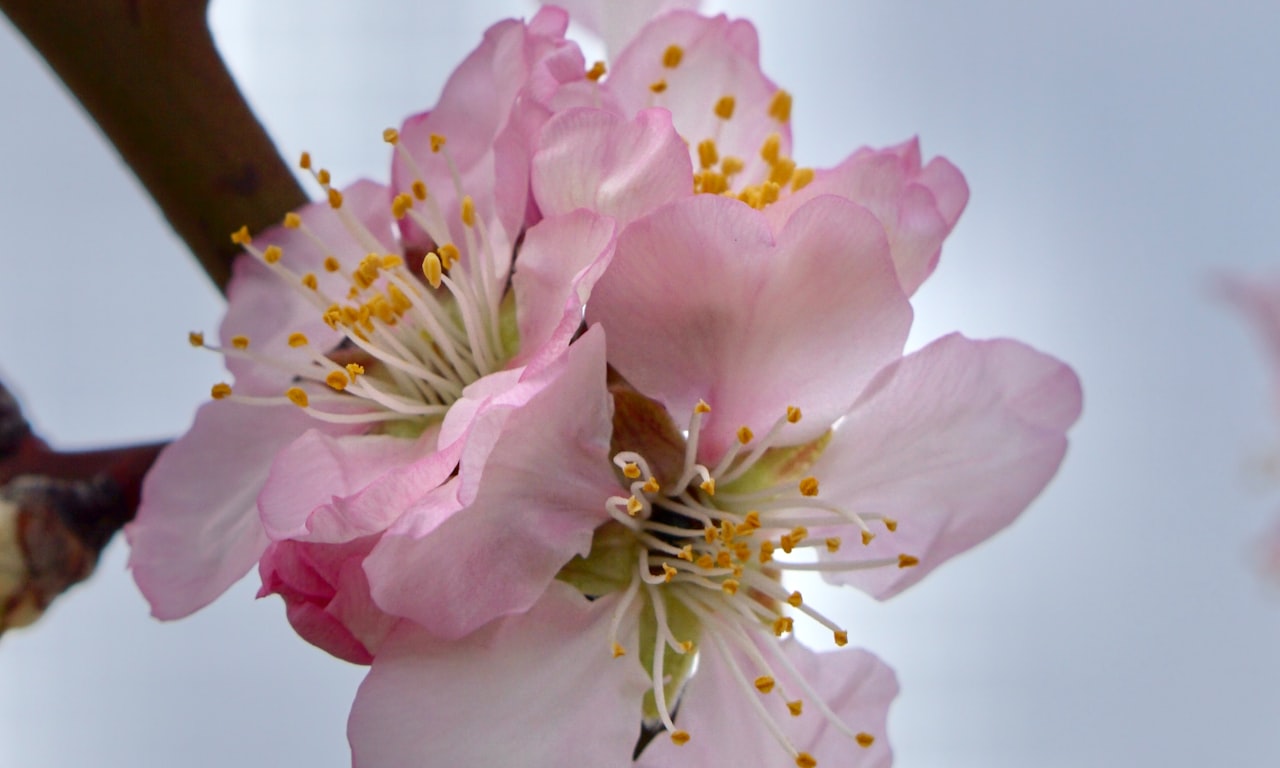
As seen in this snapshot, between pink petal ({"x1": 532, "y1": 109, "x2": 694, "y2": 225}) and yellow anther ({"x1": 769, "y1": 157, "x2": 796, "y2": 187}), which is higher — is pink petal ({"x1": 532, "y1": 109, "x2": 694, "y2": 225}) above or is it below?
above

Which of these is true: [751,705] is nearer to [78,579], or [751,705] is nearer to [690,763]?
[690,763]

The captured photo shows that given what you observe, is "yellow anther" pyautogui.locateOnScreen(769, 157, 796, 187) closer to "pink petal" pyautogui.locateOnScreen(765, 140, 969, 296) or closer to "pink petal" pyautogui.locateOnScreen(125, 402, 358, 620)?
"pink petal" pyautogui.locateOnScreen(765, 140, 969, 296)

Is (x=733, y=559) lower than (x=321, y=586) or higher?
lower

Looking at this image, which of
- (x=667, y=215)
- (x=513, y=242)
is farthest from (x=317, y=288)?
(x=667, y=215)

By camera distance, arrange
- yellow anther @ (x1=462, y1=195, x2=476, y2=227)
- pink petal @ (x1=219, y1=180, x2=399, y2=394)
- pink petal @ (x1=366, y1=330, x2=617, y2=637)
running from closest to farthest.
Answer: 1. pink petal @ (x1=366, y1=330, x2=617, y2=637)
2. yellow anther @ (x1=462, y1=195, x2=476, y2=227)
3. pink petal @ (x1=219, y1=180, x2=399, y2=394)

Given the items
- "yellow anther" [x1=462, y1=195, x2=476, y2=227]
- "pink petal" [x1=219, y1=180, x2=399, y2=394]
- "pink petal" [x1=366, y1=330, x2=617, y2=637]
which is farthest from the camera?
"pink petal" [x1=219, y1=180, x2=399, y2=394]

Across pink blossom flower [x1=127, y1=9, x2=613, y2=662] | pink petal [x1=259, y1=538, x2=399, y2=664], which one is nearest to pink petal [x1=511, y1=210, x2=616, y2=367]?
pink blossom flower [x1=127, y1=9, x2=613, y2=662]

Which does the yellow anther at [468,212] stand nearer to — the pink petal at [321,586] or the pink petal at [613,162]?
A: the pink petal at [613,162]

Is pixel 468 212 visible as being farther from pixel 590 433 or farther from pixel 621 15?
pixel 621 15

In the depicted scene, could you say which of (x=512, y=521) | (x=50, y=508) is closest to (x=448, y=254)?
(x=512, y=521)
